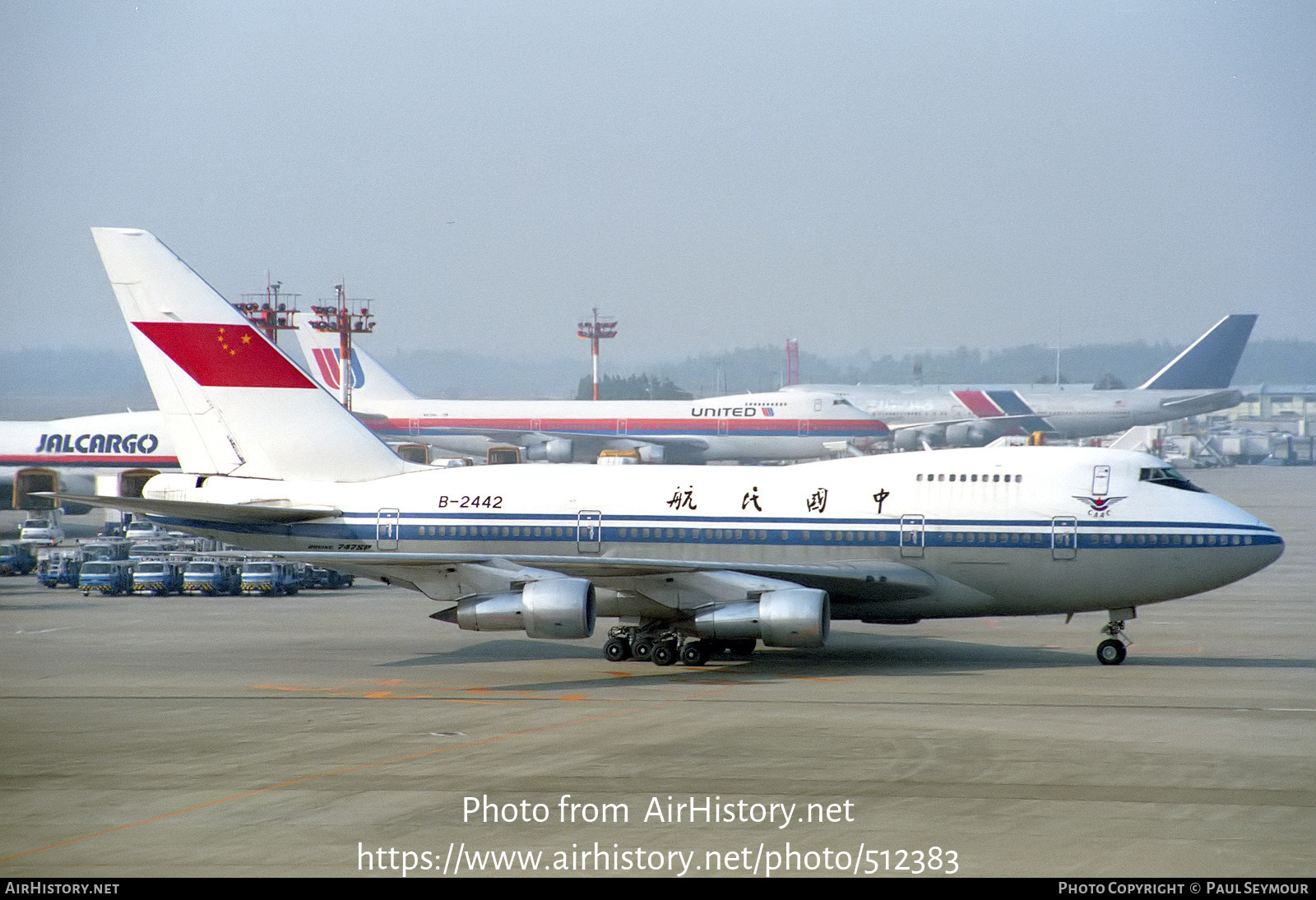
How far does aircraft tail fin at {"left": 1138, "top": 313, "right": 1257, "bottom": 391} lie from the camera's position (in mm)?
125250

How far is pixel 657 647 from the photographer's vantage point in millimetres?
31062

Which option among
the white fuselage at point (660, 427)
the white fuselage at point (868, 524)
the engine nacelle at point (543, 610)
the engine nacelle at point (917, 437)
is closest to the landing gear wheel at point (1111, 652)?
the white fuselage at point (868, 524)

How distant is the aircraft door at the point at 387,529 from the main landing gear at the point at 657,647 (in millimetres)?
5936

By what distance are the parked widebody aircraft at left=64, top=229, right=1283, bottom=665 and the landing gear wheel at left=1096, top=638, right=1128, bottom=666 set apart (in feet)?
0.13

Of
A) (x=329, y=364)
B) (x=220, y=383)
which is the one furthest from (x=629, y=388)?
(x=220, y=383)

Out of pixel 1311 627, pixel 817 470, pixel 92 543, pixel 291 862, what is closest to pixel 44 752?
pixel 291 862

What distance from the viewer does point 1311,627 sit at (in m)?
37.2

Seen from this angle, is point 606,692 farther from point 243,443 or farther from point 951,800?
point 243,443

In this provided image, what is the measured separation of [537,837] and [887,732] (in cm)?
863

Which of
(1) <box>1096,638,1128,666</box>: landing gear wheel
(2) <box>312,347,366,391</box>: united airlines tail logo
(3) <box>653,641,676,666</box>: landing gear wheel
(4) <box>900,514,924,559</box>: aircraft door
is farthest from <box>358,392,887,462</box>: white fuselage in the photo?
(1) <box>1096,638,1128,666</box>: landing gear wheel

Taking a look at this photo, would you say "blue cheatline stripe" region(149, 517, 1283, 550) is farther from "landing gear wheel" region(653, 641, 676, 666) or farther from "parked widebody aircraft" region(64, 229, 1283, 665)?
"landing gear wheel" region(653, 641, 676, 666)

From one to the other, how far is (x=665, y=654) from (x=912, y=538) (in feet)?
20.8

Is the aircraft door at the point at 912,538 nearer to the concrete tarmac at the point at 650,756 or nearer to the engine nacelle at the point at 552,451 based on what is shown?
the concrete tarmac at the point at 650,756

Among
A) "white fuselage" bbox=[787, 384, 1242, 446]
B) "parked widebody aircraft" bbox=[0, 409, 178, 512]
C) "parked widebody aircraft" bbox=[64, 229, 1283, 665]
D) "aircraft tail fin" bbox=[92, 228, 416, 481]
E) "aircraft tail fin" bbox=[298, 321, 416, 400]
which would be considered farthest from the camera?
"white fuselage" bbox=[787, 384, 1242, 446]
